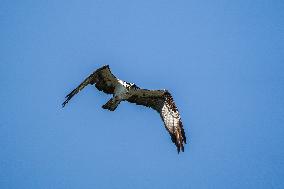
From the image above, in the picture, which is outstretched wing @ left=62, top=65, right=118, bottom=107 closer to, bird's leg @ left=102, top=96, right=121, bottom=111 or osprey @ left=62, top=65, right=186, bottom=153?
osprey @ left=62, top=65, right=186, bottom=153

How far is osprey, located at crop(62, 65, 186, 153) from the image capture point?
10938 millimetres

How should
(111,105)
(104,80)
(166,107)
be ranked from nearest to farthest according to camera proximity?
(111,105) < (166,107) < (104,80)

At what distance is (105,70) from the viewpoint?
1149 cm

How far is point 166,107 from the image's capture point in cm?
1163

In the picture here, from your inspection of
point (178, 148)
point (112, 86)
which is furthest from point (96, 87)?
point (178, 148)

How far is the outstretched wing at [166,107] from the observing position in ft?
35.1

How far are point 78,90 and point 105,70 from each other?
1.70 m

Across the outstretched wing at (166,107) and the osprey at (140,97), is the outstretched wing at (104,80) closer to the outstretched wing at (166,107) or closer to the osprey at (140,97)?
the osprey at (140,97)

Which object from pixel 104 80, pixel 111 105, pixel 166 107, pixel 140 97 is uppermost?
pixel 104 80

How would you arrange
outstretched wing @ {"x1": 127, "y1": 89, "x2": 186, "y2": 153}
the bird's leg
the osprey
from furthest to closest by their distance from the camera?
the bird's leg < the osprey < outstretched wing @ {"x1": 127, "y1": 89, "x2": 186, "y2": 153}

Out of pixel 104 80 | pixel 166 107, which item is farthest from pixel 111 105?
pixel 166 107

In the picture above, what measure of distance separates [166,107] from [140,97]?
2.90ft

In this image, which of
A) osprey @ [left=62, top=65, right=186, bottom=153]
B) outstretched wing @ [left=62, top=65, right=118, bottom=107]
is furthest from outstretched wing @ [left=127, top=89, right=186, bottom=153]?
outstretched wing @ [left=62, top=65, right=118, bottom=107]

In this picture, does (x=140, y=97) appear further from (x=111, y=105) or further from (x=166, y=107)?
(x=111, y=105)
